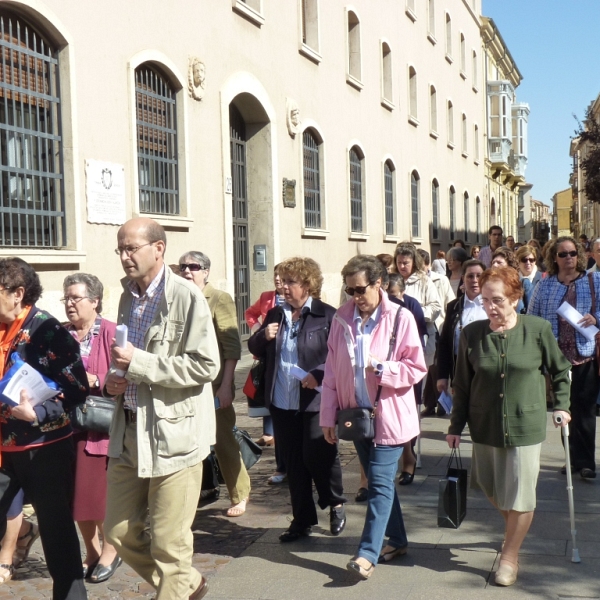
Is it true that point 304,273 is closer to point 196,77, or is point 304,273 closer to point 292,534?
point 292,534

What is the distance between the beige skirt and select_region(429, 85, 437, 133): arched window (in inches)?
960

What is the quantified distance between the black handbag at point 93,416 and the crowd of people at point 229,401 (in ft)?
0.47

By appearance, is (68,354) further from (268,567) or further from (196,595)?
(268,567)

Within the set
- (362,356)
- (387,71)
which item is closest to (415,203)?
(387,71)

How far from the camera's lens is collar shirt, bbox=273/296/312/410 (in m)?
5.85

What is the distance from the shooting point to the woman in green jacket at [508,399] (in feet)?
16.3

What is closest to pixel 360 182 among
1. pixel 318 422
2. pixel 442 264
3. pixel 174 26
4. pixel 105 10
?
pixel 442 264

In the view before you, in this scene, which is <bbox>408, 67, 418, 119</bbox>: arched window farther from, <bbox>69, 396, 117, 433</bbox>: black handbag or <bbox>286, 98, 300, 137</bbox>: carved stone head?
<bbox>69, 396, 117, 433</bbox>: black handbag

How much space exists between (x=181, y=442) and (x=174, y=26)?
914cm

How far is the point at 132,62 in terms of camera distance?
10.9 meters

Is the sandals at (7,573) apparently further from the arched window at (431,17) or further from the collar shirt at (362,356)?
the arched window at (431,17)

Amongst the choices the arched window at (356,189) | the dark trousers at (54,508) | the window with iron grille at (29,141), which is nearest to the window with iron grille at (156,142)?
the window with iron grille at (29,141)

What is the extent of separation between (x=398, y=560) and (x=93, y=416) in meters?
1.93

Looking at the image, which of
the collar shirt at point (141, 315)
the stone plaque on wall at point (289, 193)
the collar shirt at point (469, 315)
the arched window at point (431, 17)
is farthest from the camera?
the arched window at point (431, 17)
